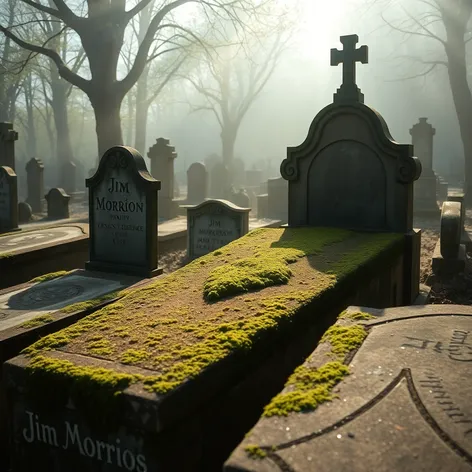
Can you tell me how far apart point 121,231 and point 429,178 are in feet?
45.0

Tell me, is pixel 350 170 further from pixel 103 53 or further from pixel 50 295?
pixel 103 53

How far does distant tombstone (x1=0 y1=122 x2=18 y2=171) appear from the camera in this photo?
14.7 meters

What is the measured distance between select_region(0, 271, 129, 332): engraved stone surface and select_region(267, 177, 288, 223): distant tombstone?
38.6 feet

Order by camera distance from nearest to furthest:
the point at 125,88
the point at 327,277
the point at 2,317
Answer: the point at 327,277
the point at 2,317
the point at 125,88

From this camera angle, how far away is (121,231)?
21.8 ft

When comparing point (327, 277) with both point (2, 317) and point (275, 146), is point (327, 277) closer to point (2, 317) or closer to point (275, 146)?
point (2, 317)

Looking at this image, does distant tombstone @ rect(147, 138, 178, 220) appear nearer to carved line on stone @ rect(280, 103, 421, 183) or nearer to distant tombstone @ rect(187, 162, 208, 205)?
distant tombstone @ rect(187, 162, 208, 205)

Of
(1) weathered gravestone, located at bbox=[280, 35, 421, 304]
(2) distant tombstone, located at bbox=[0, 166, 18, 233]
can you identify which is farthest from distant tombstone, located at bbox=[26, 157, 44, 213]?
(1) weathered gravestone, located at bbox=[280, 35, 421, 304]

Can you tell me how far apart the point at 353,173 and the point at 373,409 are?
488 cm

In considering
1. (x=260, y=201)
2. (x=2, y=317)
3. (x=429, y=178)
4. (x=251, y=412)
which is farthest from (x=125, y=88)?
(x=251, y=412)

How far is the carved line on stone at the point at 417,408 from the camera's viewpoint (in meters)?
1.96

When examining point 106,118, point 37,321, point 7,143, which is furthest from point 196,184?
point 37,321

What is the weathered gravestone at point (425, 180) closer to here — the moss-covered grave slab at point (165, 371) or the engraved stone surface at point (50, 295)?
the engraved stone surface at point (50, 295)

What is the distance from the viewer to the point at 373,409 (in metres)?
2.22
